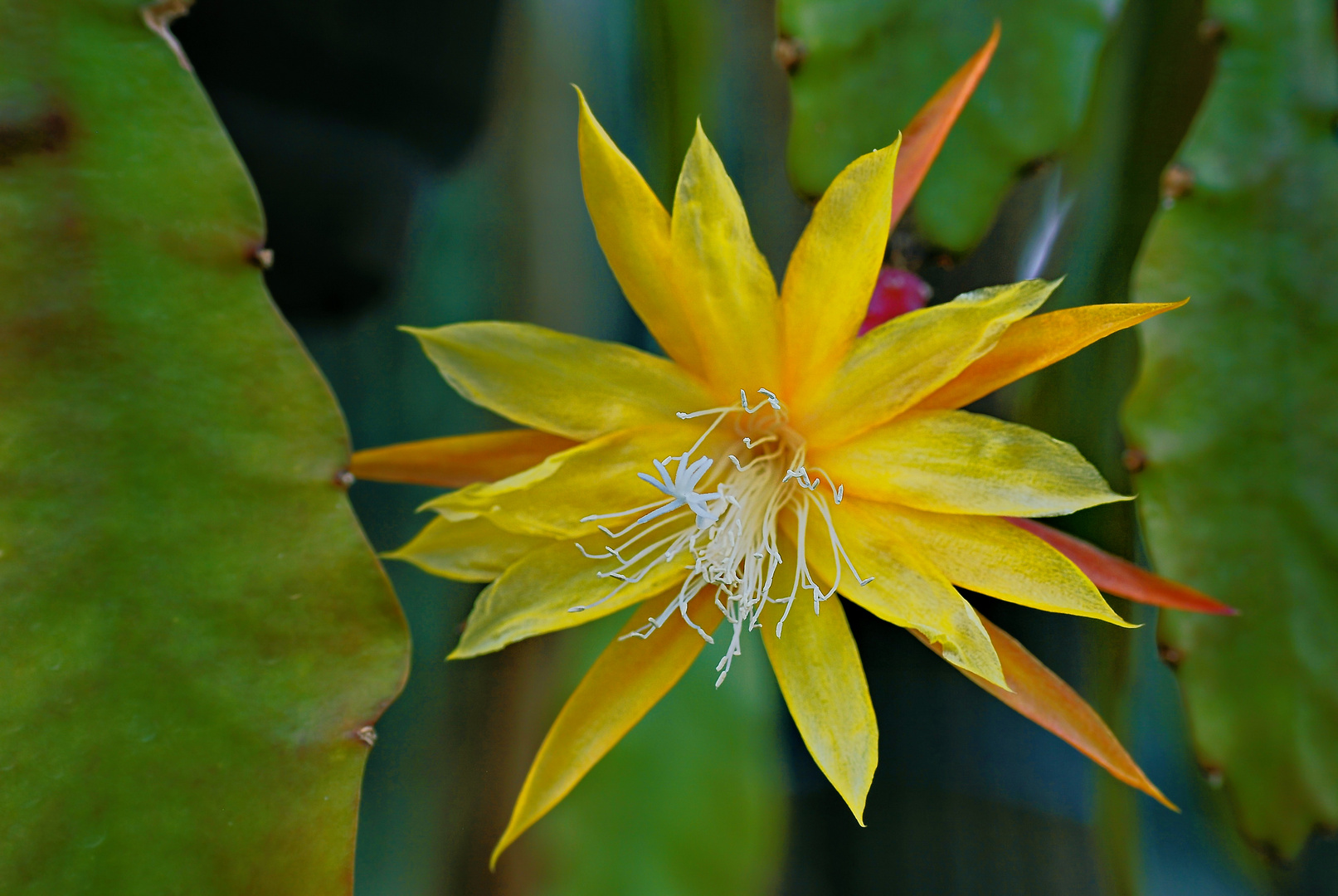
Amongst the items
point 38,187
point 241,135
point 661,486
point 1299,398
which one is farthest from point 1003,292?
point 241,135

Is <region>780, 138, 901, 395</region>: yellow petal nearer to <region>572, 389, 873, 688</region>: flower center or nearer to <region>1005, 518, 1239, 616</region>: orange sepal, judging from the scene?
<region>572, 389, 873, 688</region>: flower center

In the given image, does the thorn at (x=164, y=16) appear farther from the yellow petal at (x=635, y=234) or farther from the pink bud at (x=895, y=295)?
the pink bud at (x=895, y=295)

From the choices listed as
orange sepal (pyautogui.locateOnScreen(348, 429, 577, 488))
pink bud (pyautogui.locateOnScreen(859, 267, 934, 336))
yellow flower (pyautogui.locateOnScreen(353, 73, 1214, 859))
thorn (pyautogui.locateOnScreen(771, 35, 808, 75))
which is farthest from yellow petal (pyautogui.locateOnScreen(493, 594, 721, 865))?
thorn (pyautogui.locateOnScreen(771, 35, 808, 75))

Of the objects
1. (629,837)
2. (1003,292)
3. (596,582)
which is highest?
(1003,292)

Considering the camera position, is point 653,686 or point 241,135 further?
point 241,135

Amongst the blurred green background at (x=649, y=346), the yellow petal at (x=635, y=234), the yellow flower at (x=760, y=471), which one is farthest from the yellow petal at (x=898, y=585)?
the blurred green background at (x=649, y=346)

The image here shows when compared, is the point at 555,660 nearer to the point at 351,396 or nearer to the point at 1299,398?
the point at 351,396

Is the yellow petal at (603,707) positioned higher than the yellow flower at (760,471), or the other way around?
the yellow flower at (760,471)
